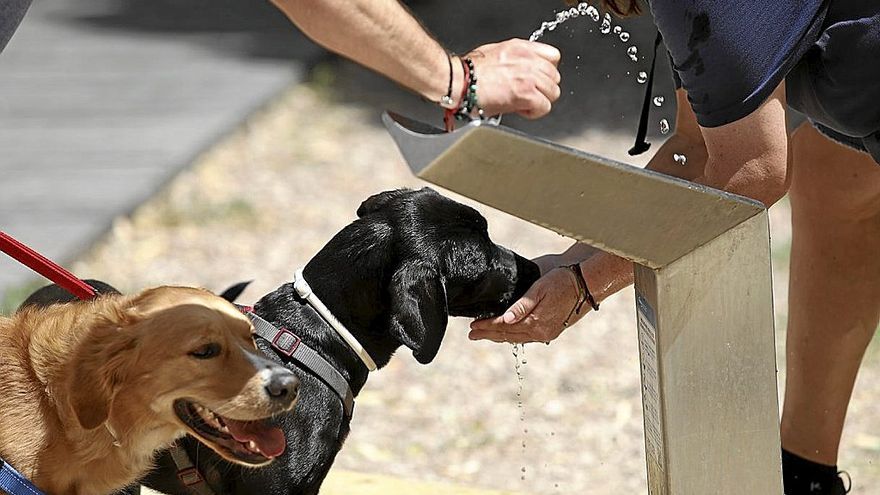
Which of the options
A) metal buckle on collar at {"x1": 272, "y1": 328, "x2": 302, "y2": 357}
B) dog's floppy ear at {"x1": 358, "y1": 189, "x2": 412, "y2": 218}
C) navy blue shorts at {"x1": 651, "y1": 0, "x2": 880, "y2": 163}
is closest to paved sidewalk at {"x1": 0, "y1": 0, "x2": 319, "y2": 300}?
dog's floppy ear at {"x1": 358, "y1": 189, "x2": 412, "y2": 218}

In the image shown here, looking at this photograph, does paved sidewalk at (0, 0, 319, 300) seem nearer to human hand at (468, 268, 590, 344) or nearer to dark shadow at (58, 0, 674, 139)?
dark shadow at (58, 0, 674, 139)

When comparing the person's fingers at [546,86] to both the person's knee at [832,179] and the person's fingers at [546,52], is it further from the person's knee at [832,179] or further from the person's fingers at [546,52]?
the person's knee at [832,179]

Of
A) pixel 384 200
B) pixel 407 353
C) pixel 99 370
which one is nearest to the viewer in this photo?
pixel 99 370

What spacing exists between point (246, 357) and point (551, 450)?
2.04m

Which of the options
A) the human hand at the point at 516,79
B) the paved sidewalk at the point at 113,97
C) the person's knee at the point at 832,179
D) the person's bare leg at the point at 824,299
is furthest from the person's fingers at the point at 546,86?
the paved sidewalk at the point at 113,97

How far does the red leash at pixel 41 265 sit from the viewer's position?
269 centimetres

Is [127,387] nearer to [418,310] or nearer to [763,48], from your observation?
[418,310]

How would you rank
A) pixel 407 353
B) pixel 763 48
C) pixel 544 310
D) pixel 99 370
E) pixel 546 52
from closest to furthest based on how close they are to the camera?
pixel 763 48
pixel 99 370
pixel 546 52
pixel 544 310
pixel 407 353

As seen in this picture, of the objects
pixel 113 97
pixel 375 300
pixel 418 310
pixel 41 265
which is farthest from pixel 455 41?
pixel 41 265

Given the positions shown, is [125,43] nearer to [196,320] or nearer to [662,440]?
[196,320]

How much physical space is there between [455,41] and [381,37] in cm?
594

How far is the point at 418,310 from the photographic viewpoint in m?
2.98

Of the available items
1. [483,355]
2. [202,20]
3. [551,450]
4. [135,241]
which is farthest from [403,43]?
[202,20]

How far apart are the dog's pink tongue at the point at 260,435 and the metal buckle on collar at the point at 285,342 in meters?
0.27
